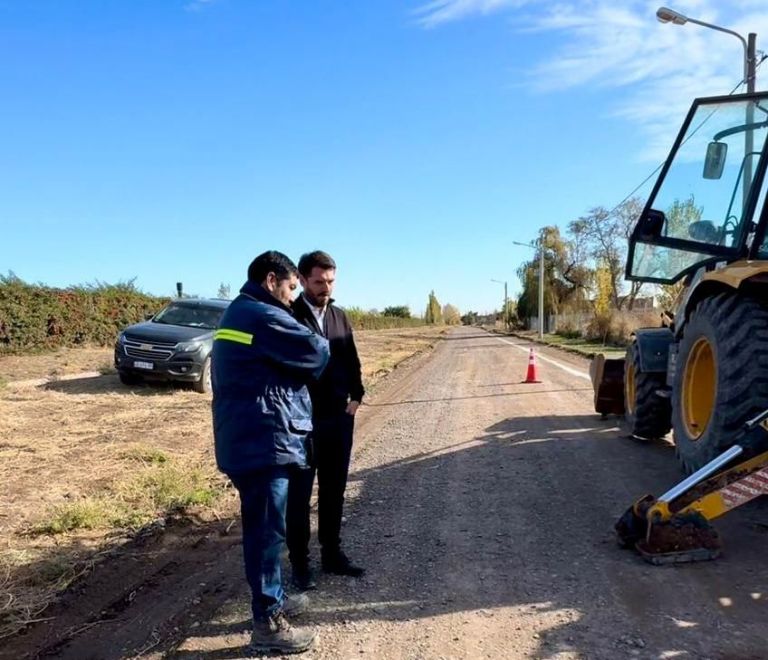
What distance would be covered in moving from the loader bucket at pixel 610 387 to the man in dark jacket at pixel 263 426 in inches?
249

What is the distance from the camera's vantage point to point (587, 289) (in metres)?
57.4

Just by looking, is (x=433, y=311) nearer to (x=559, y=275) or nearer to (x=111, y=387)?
(x=559, y=275)

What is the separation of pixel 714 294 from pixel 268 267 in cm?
366

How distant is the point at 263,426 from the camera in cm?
307

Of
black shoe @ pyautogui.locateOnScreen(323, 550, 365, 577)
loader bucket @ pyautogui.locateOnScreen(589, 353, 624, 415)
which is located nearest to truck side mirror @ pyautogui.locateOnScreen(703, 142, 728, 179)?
loader bucket @ pyautogui.locateOnScreen(589, 353, 624, 415)

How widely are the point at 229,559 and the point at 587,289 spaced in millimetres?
56553

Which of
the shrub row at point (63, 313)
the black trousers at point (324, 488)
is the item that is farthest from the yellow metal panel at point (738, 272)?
the shrub row at point (63, 313)

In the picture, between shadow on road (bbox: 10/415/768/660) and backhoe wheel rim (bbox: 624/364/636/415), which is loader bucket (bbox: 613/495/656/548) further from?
backhoe wheel rim (bbox: 624/364/636/415)

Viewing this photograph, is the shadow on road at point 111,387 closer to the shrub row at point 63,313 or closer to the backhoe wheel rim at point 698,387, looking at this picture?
the shrub row at point 63,313

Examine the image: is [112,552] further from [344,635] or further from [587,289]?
[587,289]

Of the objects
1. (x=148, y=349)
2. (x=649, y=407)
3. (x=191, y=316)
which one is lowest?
(x=649, y=407)

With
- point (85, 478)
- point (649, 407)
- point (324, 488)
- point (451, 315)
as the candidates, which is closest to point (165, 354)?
point (85, 478)

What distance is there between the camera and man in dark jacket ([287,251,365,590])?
379 centimetres

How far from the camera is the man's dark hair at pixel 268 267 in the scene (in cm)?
326
